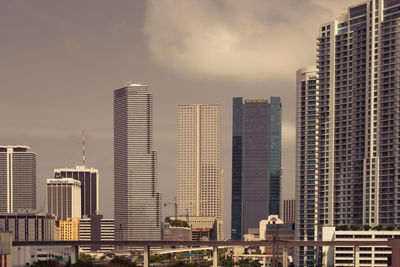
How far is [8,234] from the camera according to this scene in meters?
172

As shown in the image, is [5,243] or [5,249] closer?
[5,243]

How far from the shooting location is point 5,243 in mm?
173625

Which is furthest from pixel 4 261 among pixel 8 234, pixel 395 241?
pixel 395 241

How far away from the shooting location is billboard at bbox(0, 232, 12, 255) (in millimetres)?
171300

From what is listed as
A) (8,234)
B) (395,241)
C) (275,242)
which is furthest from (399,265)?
(8,234)

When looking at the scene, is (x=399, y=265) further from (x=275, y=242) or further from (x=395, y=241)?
(x=275, y=242)

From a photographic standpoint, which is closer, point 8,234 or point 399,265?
point 399,265

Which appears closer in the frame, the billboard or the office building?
the billboard

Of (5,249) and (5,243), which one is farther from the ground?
(5,243)

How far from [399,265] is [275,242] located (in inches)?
859

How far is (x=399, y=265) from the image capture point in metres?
134

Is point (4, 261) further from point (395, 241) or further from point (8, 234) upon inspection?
point (395, 241)

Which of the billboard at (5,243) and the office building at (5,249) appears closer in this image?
the billboard at (5,243)

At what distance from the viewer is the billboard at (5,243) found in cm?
17130
